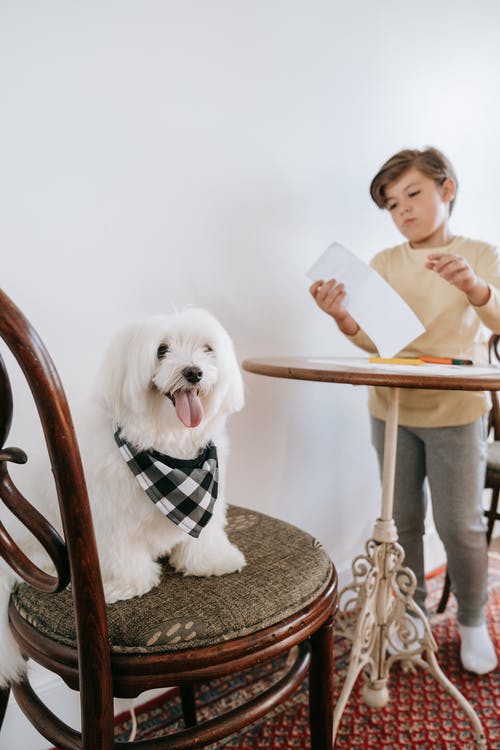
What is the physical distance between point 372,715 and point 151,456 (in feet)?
3.38

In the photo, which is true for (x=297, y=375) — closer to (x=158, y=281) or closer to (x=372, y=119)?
(x=158, y=281)

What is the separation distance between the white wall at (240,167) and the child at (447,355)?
28 centimetres

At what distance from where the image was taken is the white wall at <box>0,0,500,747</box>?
1.11 meters

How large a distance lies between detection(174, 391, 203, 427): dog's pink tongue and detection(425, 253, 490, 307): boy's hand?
2.13 ft

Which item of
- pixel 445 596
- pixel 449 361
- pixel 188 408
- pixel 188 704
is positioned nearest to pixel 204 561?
pixel 188 408

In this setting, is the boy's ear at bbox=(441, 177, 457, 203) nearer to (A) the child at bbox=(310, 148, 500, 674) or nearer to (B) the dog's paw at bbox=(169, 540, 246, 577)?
(A) the child at bbox=(310, 148, 500, 674)

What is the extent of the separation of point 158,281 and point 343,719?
122 centimetres

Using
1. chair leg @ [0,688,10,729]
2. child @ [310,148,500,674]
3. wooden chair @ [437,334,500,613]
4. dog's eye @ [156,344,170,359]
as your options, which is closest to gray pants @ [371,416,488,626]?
child @ [310,148,500,674]

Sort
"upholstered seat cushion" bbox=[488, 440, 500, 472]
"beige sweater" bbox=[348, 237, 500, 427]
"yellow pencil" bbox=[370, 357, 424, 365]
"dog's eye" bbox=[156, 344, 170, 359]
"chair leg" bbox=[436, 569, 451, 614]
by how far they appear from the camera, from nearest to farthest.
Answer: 1. "dog's eye" bbox=[156, 344, 170, 359]
2. "yellow pencil" bbox=[370, 357, 424, 365]
3. "beige sweater" bbox=[348, 237, 500, 427]
4. "upholstered seat cushion" bbox=[488, 440, 500, 472]
5. "chair leg" bbox=[436, 569, 451, 614]

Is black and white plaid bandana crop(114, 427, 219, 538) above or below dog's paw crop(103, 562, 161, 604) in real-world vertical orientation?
above

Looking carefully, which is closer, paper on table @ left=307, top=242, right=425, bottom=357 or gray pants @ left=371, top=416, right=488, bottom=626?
paper on table @ left=307, top=242, right=425, bottom=357

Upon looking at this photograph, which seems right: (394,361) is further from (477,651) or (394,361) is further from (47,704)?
(47,704)

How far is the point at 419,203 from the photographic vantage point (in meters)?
1.42

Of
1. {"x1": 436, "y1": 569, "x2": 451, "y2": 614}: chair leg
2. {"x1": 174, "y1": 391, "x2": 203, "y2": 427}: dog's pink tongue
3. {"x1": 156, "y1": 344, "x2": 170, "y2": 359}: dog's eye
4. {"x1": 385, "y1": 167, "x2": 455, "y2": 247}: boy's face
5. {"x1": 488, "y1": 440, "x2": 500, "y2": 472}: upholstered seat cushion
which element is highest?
{"x1": 385, "y1": 167, "x2": 455, "y2": 247}: boy's face
